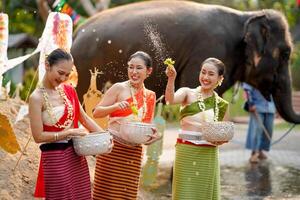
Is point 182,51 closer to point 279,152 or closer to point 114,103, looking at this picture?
point 114,103

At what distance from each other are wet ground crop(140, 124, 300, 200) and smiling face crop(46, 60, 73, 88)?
2336 millimetres

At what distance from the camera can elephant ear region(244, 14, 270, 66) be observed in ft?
27.2

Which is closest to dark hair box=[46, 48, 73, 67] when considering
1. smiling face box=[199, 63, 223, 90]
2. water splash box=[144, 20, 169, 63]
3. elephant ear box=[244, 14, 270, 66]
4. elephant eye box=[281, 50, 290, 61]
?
smiling face box=[199, 63, 223, 90]

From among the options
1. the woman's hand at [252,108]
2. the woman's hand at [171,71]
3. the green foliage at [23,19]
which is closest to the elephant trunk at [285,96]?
the woman's hand at [252,108]

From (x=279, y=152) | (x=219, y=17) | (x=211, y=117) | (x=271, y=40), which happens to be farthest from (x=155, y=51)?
(x=279, y=152)

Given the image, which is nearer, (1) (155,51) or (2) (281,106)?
(1) (155,51)

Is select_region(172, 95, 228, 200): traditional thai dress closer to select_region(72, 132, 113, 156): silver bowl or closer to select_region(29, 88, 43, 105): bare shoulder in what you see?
select_region(72, 132, 113, 156): silver bowl

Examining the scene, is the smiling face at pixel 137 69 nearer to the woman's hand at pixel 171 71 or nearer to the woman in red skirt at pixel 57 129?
the woman's hand at pixel 171 71

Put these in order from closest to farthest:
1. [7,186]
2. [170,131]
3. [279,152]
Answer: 1. [7,186]
2. [279,152]
3. [170,131]

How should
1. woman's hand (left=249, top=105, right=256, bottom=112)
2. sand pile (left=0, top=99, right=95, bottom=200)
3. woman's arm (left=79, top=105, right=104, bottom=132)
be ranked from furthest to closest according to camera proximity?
woman's hand (left=249, top=105, right=256, bottom=112), sand pile (left=0, top=99, right=95, bottom=200), woman's arm (left=79, top=105, right=104, bottom=132)

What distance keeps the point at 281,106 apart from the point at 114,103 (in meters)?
4.34

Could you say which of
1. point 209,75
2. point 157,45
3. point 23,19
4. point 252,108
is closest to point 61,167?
point 209,75

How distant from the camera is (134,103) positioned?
4809 mm

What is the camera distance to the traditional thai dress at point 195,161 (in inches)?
197
